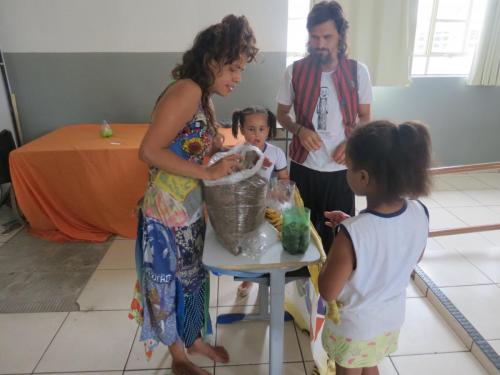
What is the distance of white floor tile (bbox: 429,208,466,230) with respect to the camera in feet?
8.96

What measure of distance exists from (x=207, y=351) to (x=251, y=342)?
9.2 inches

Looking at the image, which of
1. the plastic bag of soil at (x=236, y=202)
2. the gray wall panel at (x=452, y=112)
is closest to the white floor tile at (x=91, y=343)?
the plastic bag of soil at (x=236, y=202)

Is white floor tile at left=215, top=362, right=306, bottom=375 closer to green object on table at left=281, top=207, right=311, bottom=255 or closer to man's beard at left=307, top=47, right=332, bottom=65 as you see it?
green object on table at left=281, top=207, right=311, bottom=255

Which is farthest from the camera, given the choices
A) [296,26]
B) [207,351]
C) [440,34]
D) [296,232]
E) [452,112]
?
[452,112]

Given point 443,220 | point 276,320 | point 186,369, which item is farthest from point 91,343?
point 443,220

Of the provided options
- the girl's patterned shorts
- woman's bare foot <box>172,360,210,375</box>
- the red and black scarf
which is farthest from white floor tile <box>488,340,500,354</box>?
woman's bare foot <box>172,360,210,375</box>

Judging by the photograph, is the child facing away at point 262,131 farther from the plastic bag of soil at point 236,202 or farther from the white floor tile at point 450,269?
the white floor tile at point 450,269

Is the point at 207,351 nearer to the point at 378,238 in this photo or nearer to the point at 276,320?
the point at 276,320

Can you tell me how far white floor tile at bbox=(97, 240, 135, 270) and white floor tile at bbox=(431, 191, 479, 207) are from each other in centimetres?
260

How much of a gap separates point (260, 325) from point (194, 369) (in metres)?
0.44

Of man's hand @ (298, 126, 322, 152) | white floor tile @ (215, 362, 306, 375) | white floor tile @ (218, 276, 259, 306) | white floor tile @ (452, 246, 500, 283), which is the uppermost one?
man's hand @ (298, 126, 322, 152)

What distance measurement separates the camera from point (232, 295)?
6.58ft

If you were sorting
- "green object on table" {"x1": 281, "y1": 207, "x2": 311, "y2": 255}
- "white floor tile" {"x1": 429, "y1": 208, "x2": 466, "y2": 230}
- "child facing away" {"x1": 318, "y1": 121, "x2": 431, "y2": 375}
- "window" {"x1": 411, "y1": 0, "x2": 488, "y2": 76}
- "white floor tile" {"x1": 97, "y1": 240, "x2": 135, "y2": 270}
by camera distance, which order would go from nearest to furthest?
1. "child facing away" {"x1": 318, "y1": 121, "x2": 431, "y2": 375}
2. "green object on table" {"x1": 281, "y1": 207, "x2": 311, "y2": 255}
3. "white floor tile" {"x1": 97, "y1": 240, "x2": 135, "y2": 270}
4. "white floor tile" {"x1": 429, "y1": 208, "x2": 466, "y2": 230}
5. "window" {"x1": 411, "y1": 0, "x2": 488, "y2": 76}

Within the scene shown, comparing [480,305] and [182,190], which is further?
[480,305]
